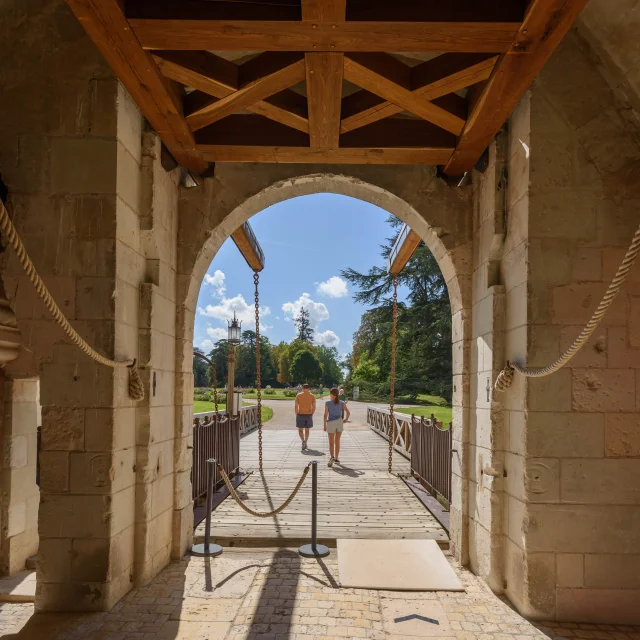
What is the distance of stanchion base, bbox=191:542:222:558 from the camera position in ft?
14.4

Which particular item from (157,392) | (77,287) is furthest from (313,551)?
(77,287)

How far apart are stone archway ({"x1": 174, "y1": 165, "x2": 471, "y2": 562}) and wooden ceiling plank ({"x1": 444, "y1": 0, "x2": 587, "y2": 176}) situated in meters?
0.61

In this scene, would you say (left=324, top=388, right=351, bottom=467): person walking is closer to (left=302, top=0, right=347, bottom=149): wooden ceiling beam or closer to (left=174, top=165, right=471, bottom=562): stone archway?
(left=174, top=165, right=471, bottom=562): stone archway

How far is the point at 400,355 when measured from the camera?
74.3 ft

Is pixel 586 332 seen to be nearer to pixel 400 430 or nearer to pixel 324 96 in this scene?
pixel 324 96

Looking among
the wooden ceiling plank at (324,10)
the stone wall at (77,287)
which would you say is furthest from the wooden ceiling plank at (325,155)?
the wooden ceiling plank at (324,10)

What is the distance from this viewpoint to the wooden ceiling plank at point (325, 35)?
8.73ft

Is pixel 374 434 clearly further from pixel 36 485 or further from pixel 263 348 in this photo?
pixel 263 348

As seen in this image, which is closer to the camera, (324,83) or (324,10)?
(324,10)

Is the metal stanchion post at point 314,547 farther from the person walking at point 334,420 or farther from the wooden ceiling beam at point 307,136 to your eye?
the person walking at point 334,420

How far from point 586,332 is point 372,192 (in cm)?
270

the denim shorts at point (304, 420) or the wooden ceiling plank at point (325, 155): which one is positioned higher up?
the wooden ceiling plank at point (325, 155)

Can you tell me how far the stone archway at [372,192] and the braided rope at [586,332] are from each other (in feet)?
2.88

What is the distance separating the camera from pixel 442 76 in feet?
10.5
